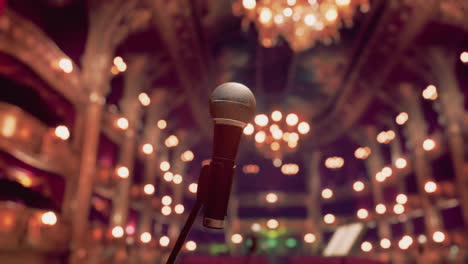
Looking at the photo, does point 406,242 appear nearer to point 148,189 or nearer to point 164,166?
point 148,189

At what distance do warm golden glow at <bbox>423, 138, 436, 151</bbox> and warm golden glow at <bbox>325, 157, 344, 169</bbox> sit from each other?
9.36 m

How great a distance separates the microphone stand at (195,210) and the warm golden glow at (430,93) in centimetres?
1345

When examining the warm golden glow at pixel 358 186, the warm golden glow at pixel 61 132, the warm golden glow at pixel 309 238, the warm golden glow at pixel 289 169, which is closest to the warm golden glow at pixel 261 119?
the warm golden glow at pixel 61 132

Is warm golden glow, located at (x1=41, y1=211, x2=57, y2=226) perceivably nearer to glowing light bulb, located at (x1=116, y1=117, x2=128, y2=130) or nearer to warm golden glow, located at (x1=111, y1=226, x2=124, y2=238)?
warm golden glow, located at (x1=111, y1=226, x2=124, y2=238)

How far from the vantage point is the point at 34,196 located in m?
8.59

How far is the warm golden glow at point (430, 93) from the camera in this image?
43.1ft

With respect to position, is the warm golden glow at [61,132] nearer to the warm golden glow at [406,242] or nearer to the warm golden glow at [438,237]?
the warm golden glow at [438,237]

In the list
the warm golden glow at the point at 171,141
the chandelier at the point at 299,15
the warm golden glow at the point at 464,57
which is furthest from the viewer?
the warm golden glow at the point at 171,141

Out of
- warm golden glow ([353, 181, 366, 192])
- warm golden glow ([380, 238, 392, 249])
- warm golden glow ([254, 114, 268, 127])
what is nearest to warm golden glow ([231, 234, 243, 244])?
warm golden glow ([353, 181, 366, 192])

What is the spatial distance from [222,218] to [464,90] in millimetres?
12855

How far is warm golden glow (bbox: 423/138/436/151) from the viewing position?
1305cm

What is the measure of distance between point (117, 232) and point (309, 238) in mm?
13004

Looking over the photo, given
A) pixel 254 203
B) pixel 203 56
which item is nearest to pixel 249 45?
pixel 203 56

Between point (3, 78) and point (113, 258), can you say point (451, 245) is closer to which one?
point (113, 258)
